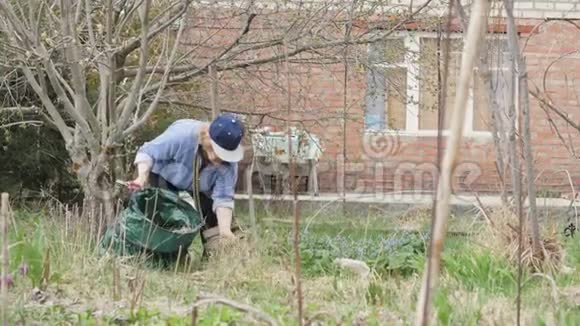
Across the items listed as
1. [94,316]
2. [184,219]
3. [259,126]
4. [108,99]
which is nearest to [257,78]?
[259,126]

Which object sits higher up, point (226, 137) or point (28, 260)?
point (226, 137)

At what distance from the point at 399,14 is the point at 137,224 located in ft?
12.3

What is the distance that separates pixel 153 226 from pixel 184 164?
714mm

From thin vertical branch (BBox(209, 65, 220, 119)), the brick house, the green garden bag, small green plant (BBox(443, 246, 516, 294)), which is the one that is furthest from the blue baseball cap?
the brick house

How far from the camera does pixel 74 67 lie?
6.68 metres

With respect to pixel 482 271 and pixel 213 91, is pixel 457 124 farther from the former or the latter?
pixel 213 91

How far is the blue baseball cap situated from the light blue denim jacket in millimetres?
246

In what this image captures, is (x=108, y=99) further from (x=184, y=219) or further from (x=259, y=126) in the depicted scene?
(x=259, y=126)

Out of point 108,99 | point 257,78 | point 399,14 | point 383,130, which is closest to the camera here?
point 108,99

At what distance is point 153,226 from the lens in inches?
238

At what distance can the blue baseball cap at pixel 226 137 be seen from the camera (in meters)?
6.27

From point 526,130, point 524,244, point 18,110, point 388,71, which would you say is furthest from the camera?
point 388,71

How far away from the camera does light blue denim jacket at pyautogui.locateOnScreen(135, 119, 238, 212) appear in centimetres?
652

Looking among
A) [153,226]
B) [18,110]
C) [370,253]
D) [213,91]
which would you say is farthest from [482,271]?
[18,110]
